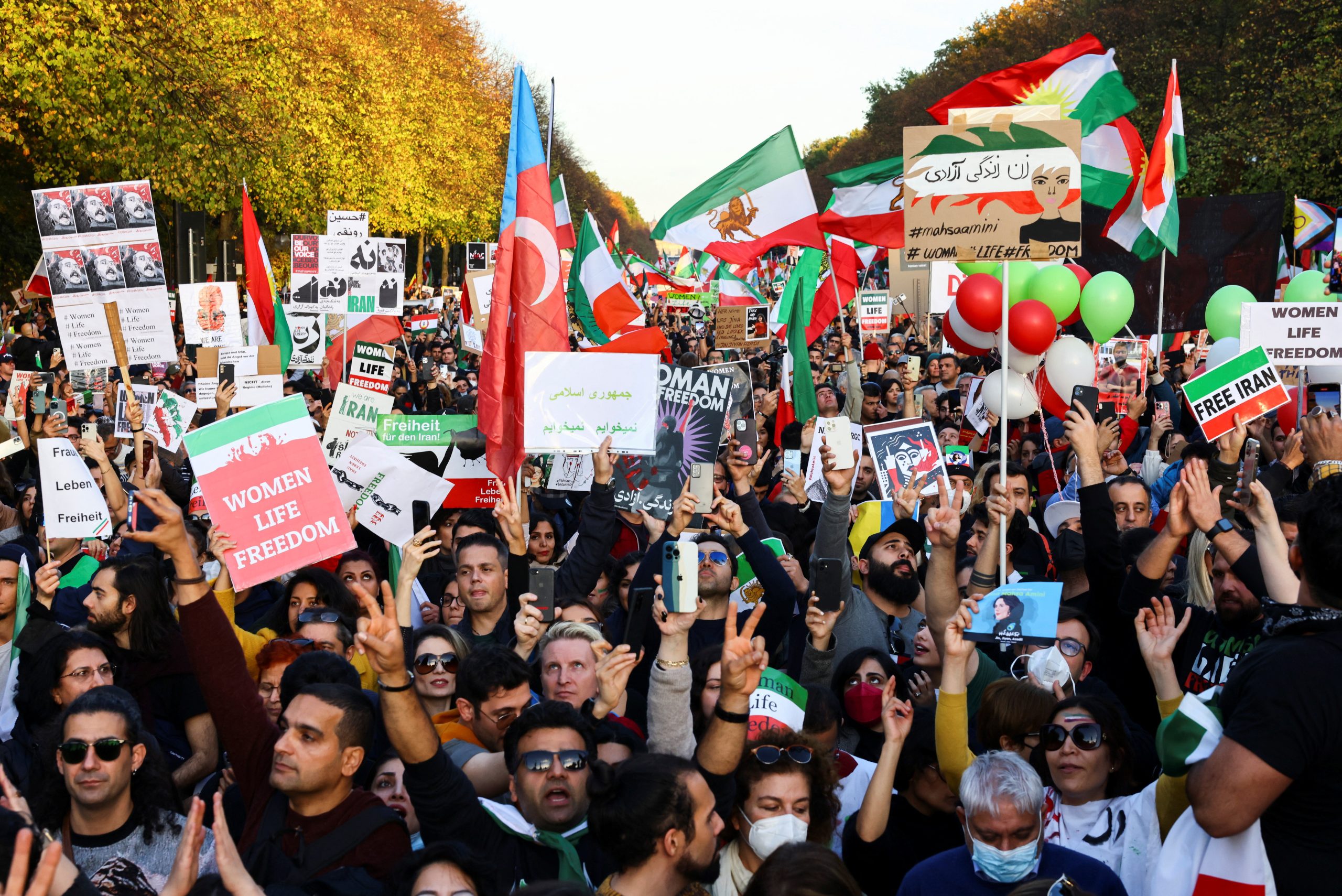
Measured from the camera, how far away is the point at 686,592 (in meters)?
4.32

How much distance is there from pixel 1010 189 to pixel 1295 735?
12.9 ft

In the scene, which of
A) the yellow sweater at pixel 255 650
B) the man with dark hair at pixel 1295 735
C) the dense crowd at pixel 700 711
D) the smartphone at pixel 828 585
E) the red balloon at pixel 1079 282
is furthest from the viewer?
the red balloon at pixel 1079 282

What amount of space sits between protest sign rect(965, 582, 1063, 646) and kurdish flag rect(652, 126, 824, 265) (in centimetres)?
661

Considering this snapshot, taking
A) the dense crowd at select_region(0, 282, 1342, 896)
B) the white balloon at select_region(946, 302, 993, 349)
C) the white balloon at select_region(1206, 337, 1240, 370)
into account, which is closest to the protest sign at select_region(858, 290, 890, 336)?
the white balloon at select_region(946, 302, 993, 349)

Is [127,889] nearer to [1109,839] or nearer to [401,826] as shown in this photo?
[401,826]

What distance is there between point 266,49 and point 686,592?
22.5 m

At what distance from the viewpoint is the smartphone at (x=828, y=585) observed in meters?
5.03

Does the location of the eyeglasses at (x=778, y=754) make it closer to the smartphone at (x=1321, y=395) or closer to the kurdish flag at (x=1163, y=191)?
the smartphone at (x=1321, y=395)

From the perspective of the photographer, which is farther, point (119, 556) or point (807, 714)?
point (119, 556)

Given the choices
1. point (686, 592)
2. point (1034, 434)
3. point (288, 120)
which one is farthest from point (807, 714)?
point (288, 120)

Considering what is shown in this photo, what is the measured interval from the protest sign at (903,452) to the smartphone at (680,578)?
3.25m

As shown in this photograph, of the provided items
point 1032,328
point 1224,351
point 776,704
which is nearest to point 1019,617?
point 776,704

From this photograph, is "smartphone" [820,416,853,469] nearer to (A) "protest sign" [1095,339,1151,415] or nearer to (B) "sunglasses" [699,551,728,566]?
(B) "sunglasses" [699,551,728,566]

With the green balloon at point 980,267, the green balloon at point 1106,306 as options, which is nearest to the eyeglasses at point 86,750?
the green balloon at point 980,267
